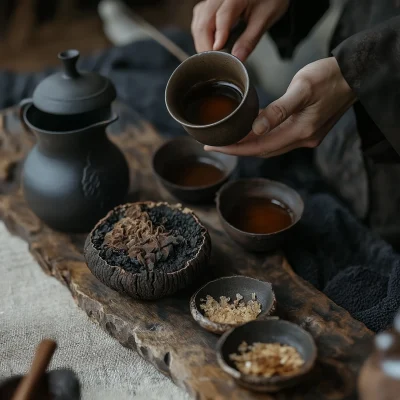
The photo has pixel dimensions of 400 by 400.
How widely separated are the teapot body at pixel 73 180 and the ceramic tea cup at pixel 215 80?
11.4 inches

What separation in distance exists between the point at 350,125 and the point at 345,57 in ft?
2.69

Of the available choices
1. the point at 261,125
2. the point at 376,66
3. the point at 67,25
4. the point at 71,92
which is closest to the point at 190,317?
the point at 261,125

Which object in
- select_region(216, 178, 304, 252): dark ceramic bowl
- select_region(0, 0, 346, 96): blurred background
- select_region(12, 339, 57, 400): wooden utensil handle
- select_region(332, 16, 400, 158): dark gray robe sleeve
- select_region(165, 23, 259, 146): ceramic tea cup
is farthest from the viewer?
select_region(0, 0, 346, 96): blurred background

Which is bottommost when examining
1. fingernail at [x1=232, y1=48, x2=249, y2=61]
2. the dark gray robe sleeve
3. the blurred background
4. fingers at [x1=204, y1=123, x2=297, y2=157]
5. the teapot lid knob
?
the blurred background

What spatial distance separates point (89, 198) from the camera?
2100 mm

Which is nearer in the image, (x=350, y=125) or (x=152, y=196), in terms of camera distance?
(x=152, y=196)

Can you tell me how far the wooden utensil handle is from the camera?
1.36 m

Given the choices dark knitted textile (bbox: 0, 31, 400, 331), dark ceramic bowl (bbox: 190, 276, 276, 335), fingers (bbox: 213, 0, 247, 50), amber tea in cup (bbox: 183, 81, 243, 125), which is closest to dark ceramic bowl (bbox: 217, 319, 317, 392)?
dark ceramic bowl (bbox: 190, 276, 276, 335)

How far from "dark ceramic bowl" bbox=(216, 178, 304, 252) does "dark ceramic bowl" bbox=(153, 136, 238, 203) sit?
0.30 feet

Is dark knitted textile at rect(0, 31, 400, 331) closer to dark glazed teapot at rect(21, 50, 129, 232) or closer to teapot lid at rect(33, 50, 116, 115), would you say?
dark glazed teapot at rect(21, 50, 129, 232)

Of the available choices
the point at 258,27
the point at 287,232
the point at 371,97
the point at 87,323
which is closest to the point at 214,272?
the point at 287,232

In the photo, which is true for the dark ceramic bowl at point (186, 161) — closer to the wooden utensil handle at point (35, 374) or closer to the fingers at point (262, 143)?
the fingers at point (262, 143)

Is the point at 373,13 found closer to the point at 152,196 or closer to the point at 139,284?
the point at 152,196

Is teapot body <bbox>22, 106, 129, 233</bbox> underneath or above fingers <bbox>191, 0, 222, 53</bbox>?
underneath
